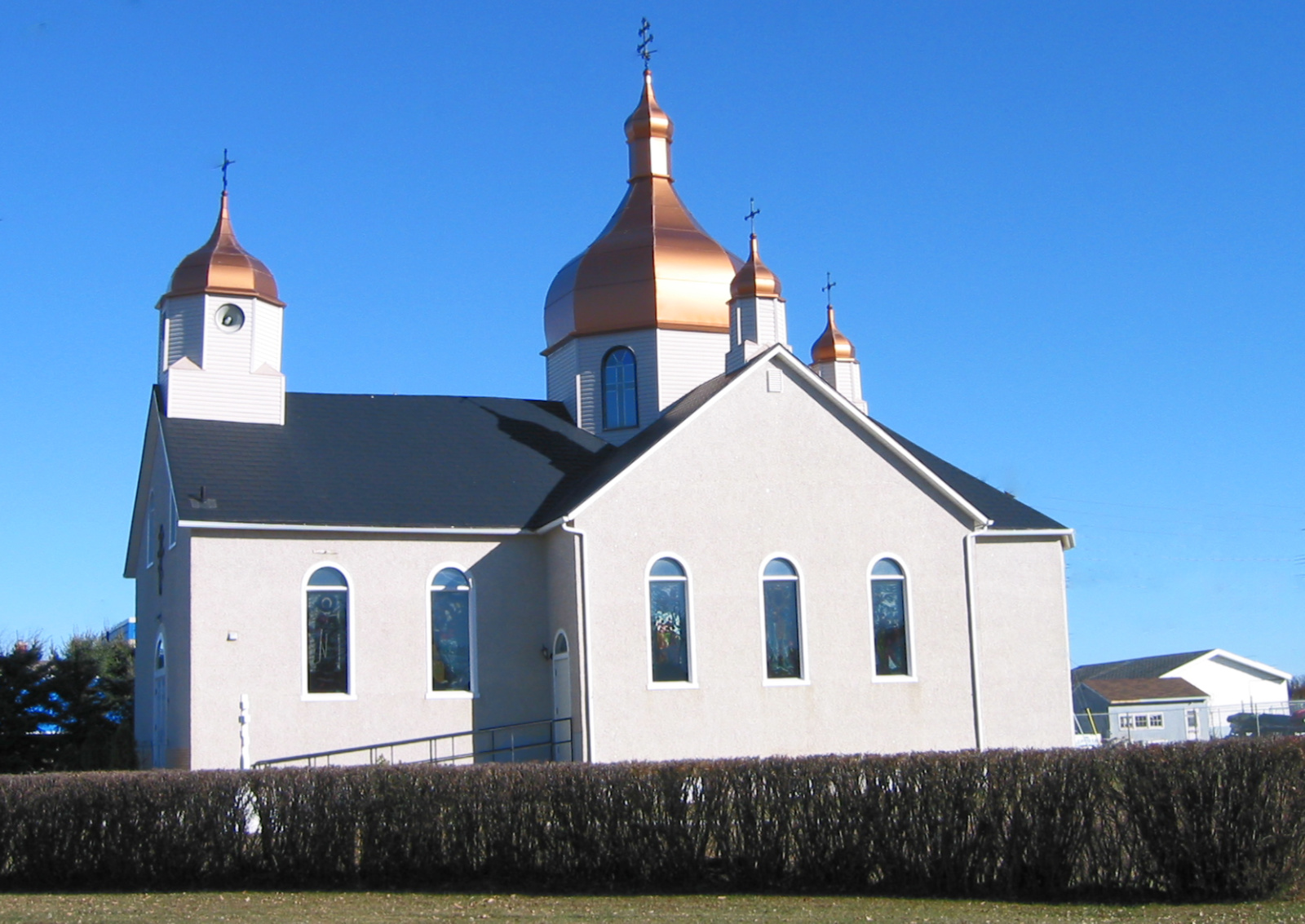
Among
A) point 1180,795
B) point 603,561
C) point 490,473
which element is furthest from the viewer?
point 490,473

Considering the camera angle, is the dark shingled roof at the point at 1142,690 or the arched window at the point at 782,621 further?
the dark shingled roof at the point at 1142,690

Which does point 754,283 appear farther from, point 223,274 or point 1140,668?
point 1140,668

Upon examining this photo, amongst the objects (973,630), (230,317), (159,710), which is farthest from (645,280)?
(159,710)

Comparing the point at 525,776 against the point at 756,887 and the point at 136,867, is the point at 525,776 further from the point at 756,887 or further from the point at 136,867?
the point at 136,867

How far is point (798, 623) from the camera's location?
76.7ft

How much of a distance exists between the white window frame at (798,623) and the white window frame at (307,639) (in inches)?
254

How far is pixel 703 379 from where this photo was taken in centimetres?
2873

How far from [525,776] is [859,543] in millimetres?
9779

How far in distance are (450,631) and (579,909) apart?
10.1 metres

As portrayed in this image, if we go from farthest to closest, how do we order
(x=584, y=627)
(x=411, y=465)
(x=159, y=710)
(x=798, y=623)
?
1. (x=411, y=465)
2. (x=159, y=710)
3. (x=798, y=623)
4. (x=584, y=627)

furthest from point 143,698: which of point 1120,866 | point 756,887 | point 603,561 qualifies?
point 1120,866

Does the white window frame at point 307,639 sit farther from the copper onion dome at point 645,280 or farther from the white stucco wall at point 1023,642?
the white stucco wall at point 1023,642

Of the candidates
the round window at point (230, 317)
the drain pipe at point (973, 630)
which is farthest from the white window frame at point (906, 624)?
the round window at point (230, 317)

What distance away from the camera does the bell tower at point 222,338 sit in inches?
1001
